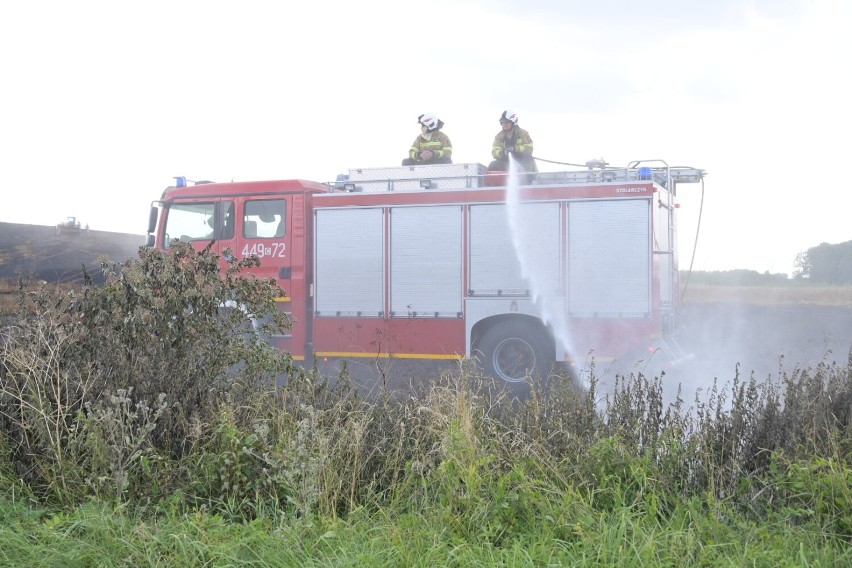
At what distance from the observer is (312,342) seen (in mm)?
11023

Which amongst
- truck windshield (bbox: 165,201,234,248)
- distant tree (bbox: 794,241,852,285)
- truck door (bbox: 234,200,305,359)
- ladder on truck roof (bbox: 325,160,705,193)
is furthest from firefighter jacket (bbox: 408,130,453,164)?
distant tree (bbox: 794,241,852,285)

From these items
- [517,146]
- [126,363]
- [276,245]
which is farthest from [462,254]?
[126,363]

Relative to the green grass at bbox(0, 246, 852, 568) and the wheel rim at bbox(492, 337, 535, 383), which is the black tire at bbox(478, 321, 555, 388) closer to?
the wheel rim at bbox(492, 337, 535, 383)

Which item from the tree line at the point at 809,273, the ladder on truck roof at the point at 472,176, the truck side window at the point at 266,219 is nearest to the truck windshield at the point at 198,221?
the truck side window at the point at 266,219

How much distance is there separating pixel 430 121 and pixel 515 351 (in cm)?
355

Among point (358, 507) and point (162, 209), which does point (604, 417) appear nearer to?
point (358, 507)

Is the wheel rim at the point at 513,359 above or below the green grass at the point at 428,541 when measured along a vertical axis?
above

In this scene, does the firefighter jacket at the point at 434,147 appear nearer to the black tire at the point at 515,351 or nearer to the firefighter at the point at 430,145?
the firefighter at the point at 430,145

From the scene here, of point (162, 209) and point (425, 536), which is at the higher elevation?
point (162, 209)

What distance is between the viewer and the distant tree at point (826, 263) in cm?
2519

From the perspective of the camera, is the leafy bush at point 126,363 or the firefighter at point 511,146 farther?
the firefighter at point 511,146

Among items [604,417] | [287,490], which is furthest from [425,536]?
[604,417]

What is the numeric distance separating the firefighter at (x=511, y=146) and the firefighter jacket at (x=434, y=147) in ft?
2.41

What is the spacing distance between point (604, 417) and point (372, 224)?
634 cm
